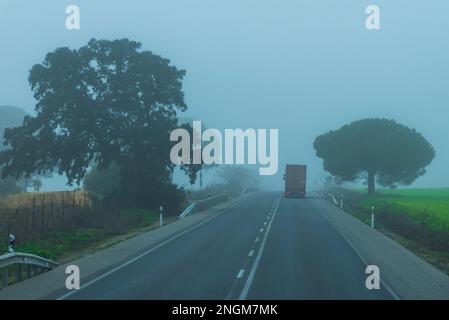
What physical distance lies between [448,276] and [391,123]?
270 feet

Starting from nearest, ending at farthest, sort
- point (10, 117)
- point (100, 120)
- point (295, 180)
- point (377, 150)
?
1. point (100, 120)
2. point (295, 180)
3. point (377, 150)
4. point (10, 117)

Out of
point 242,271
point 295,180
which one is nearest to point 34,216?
point 242,271

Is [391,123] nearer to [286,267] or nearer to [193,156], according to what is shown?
[193,156]

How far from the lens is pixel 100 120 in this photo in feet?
168

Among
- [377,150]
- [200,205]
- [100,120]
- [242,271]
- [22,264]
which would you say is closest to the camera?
[22,264]

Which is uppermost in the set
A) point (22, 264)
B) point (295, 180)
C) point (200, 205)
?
point (295, 180)

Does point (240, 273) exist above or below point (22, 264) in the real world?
below

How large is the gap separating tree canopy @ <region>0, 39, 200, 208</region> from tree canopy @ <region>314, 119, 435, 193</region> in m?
48.1

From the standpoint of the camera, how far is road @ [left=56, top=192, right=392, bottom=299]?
15.3 meters

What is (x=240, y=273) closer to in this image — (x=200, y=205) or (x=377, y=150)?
(x=200, y=205)

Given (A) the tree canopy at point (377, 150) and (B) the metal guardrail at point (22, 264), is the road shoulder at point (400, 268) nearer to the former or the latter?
(B) the metal guardrail at point (22, 264)

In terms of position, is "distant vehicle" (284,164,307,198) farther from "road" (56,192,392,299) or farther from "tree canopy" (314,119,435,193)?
"road" (56,192,392,299)

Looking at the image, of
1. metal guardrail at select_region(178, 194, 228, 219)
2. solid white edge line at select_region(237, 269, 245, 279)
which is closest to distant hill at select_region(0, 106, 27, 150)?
metal guardrail at select_region(178, 194, 228, 219)

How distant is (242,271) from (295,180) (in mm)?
64062
